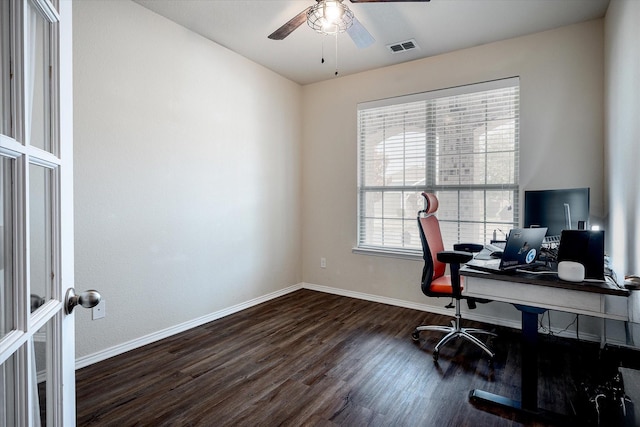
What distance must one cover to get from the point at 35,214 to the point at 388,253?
3.52 meters

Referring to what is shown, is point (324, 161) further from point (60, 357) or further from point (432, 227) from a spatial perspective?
point (60, 357)

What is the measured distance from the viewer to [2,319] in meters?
0.58

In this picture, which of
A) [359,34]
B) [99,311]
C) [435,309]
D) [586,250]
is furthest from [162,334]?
[586,250]

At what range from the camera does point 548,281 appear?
171 centimetres

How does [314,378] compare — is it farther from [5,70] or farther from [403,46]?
[403,46]

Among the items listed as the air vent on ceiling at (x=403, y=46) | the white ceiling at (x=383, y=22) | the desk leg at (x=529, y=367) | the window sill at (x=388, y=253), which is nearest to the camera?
the desk leg at (x=529, y=367)

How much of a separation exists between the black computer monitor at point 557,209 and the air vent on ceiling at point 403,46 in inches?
70.9

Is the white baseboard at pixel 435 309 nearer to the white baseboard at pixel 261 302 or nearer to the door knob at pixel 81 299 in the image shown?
the white baseboard at pixel 261 302

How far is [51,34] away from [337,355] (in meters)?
2.53

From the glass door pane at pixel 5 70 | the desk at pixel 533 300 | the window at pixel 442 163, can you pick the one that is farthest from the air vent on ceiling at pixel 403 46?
the glass door pane at pixel 5 70

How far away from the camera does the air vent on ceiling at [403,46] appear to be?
Answer: 328cm

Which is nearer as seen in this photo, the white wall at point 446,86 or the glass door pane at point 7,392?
the glass door pane at point 7,392

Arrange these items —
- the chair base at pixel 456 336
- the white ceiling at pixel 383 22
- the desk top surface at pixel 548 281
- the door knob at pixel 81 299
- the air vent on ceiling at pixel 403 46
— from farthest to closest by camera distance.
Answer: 1. the air vent on ceiling at pixel 403 46
2. the white ceiling at pixel 383 22
3. the chair base at pixel 456 336
4. the desk top surface at pixel 548 281
5. the door knob at pixel 81 299

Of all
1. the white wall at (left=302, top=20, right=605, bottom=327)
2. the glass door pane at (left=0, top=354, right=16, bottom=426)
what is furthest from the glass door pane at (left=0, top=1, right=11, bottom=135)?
the white wall at (left=302, top=20, right=605, bottom=327)
